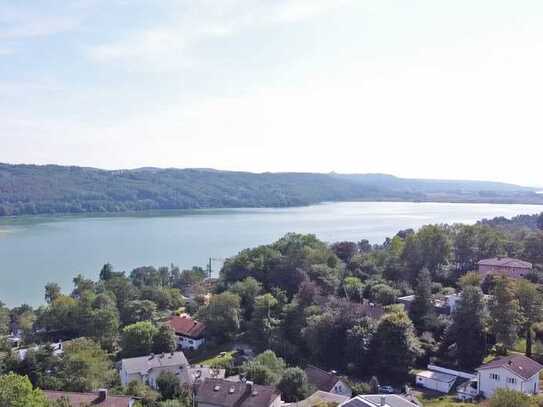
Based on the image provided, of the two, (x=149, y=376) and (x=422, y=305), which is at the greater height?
(x=422, y=305)

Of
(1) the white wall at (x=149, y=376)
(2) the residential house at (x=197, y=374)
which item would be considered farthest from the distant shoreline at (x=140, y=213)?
(2) the residential house at (x=197, y=374)

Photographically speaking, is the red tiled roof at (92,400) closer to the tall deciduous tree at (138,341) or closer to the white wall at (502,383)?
the tall deciduous tree at (138,341)

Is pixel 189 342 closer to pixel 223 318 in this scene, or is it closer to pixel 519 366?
pixel 223 318

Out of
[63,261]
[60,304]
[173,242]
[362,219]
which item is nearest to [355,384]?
[60,304]

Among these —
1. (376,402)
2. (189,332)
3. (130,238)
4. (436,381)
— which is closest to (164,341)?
(189,332)

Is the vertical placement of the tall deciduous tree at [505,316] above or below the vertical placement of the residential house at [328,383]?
above

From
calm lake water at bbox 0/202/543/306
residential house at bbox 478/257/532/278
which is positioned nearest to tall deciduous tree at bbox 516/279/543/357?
residential house at bbox 478/257/532/278
